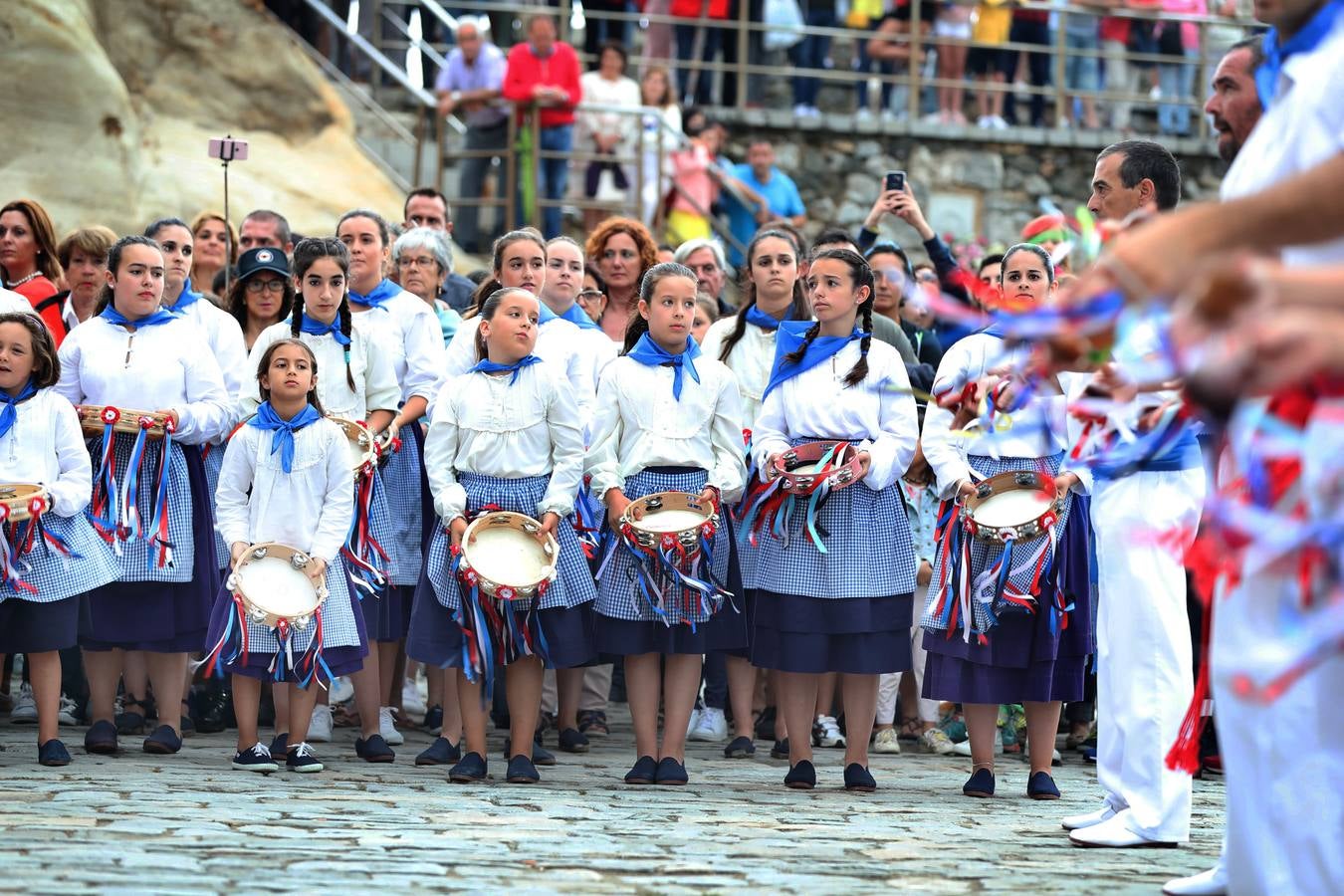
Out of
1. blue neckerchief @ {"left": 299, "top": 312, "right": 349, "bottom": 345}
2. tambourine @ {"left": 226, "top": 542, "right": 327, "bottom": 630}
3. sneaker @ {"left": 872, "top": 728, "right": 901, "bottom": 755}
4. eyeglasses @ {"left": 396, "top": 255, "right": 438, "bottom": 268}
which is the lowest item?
sneaker @ {"left": 872, "top": 728, "right": 901, "bottom": 755}

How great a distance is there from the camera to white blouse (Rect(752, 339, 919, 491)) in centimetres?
688

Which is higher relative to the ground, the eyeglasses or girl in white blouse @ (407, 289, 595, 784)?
the eyeglasses

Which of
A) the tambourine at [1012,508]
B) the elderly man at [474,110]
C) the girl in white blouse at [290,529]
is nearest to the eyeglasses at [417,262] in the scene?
the girl in white blouse at [290,529]

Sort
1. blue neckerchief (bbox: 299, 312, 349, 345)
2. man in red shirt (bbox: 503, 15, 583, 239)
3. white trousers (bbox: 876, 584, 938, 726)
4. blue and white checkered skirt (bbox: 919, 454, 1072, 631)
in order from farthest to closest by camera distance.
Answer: man in red shirt (bbox: 503, 15, 583, 239)
white trousers (bbox: 876, 584, 938, 726)
blue neckerchief (bbox: 299, 312, 349, 345)
blue and white checkered skirt (bbox: 919, 454, 1072, 631)

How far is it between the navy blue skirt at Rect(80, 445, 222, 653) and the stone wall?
31.5ft

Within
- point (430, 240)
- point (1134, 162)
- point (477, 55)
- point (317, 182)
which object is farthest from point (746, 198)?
point (1134, 162)

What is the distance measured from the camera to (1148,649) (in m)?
5.43

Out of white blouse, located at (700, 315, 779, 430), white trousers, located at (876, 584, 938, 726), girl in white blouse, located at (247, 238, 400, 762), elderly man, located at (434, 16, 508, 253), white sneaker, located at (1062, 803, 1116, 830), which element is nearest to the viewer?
white sneaker, located at (1062, 803, 1116, 830)

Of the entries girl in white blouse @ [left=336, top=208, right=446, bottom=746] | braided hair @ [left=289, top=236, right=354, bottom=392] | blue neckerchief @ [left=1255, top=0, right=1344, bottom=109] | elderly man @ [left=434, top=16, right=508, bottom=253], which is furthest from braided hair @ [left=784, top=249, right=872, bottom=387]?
elderly man @ [left=434, top=16, right=508, bottom=253]

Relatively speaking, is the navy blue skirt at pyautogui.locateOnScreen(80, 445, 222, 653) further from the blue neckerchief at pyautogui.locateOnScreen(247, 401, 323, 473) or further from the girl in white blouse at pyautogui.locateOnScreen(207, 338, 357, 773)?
the blue neckerchief at pyautogui.locateOnScreen(247, 401, 323, 473)

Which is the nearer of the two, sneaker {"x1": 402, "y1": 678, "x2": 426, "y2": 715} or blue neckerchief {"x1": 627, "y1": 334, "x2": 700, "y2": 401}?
blue neckerchief {"x1": 627, "y1": 334, "x2": 700, "y2": 401}

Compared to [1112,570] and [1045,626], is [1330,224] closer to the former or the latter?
[1112,570]

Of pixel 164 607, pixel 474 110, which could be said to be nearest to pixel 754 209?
pixel 474 110

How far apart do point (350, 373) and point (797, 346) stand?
77.9 inches
